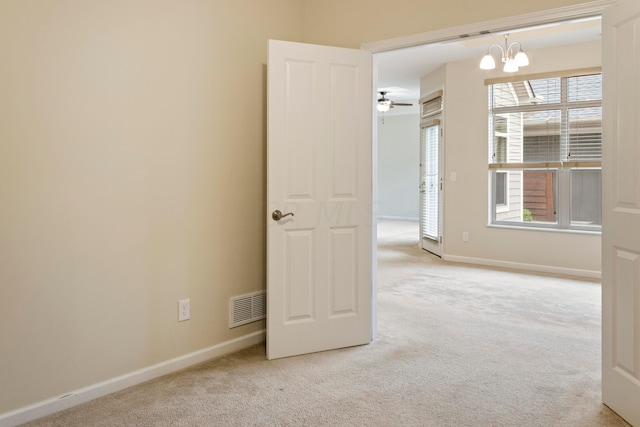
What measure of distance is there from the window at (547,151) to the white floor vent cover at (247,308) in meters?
4.22

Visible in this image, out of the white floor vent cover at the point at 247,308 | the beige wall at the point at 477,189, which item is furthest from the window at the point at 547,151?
the white floor vent cover at the point at 247,308

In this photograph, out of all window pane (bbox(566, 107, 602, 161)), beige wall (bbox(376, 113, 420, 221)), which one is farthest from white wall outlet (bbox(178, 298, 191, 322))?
beige wall (bbox(376, 113, 420, 221))

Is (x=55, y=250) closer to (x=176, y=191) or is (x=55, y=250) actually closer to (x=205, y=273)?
(x=176, y=191)

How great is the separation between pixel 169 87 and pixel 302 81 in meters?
0.85

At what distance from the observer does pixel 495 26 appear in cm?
284

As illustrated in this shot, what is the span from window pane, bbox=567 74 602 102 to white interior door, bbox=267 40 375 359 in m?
3.78

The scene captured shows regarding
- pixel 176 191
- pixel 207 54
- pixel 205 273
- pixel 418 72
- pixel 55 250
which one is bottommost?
pixel 205 273

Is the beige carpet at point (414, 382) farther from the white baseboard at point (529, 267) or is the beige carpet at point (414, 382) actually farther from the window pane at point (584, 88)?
the window pane at point (584, 88)

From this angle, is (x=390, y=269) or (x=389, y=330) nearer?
(x=389, y=330)

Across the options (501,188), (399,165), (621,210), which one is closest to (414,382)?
(621,210)

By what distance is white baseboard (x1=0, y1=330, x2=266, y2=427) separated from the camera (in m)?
2.24

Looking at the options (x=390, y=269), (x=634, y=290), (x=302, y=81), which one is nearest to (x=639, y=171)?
(x=634, y=290)

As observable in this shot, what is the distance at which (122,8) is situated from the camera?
8.31 feet

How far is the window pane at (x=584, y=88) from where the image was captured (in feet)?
Result: 18.6
